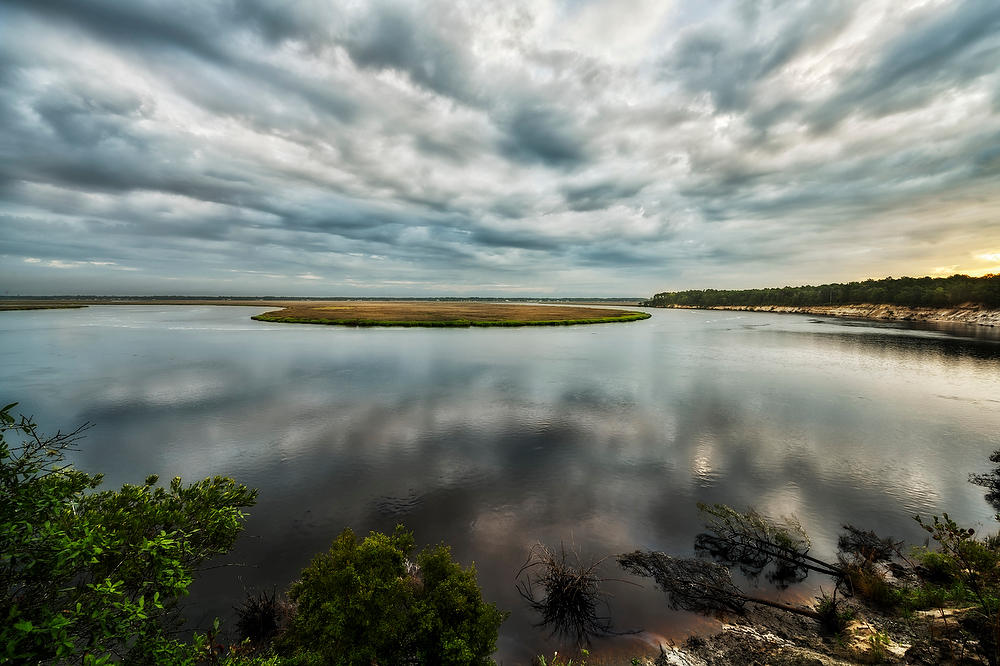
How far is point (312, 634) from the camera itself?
26.7ft

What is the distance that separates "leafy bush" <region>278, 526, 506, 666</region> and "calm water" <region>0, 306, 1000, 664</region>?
9.25 ft

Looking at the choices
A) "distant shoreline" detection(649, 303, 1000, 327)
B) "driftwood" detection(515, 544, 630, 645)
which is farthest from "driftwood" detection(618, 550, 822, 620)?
"distant shoreline" detection(649, 303, 1000, 327)

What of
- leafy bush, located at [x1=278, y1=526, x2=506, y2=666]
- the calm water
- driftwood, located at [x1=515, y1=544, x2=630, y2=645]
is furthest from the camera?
the calm water

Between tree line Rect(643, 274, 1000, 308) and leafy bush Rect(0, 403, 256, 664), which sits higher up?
tree line Rect(643, 274, 1000, 308)

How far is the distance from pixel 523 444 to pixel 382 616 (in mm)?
17041

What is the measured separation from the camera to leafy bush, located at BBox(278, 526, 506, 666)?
7.82 m

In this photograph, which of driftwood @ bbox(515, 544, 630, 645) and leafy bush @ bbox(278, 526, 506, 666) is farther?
driftwood @ bbox(515, 544, 630, 645)

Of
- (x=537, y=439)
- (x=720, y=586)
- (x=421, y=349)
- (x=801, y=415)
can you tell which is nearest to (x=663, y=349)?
(x=801, y=415)

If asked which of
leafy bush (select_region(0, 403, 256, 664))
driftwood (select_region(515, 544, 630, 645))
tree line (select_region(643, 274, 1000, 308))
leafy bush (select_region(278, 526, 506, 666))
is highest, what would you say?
tree line (select_region(643, 274, 1000, 308))

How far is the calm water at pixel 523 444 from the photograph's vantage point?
15.1m

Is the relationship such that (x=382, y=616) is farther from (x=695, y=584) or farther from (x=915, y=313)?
(x=915, y=313)

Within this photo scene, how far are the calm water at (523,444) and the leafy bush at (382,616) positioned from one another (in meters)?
2.82

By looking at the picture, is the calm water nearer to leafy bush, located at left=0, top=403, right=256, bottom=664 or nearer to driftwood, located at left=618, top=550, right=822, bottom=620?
driftwood, located at left=618, top=550, right=822, bottom=620

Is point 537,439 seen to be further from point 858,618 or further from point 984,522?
point 984,522
